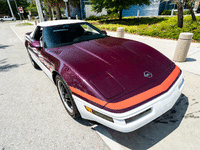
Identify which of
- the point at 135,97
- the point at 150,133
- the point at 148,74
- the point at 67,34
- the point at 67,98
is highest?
the point at 67,34

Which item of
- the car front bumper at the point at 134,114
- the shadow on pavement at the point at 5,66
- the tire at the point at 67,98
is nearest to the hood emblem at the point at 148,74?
the car front bumper at the point at 134,114

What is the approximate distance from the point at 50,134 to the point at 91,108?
0.96 meters

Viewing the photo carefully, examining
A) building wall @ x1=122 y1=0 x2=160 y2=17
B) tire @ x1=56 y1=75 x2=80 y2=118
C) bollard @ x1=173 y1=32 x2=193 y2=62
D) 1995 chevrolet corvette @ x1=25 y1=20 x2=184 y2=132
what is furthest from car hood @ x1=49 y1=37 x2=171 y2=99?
building wall @ x1=122 y1=0 x2=160 y2=17

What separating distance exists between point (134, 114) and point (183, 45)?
368 centimetres

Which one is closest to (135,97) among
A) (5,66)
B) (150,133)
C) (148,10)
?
(150,133)

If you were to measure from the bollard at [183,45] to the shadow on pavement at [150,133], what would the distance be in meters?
2.63

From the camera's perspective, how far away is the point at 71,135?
198cm

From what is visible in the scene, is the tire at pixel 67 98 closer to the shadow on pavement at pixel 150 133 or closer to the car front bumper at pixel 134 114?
the car front bumper at pixel 134 114

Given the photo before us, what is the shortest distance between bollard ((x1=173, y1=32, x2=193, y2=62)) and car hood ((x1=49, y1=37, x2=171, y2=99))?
2.22 metres

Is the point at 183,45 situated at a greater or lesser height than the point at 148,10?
lesser

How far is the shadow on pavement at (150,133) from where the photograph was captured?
1.78 metres

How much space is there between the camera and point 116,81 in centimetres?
170

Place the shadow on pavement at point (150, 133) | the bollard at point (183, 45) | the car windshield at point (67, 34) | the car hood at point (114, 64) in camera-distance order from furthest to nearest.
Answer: the bollard at point (183, 45) < the car windshield at point (67, 34) < the shadow on pavement at point (150, 133) < the car hood at point (114, 64)

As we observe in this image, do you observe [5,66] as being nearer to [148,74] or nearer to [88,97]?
[88,97]
